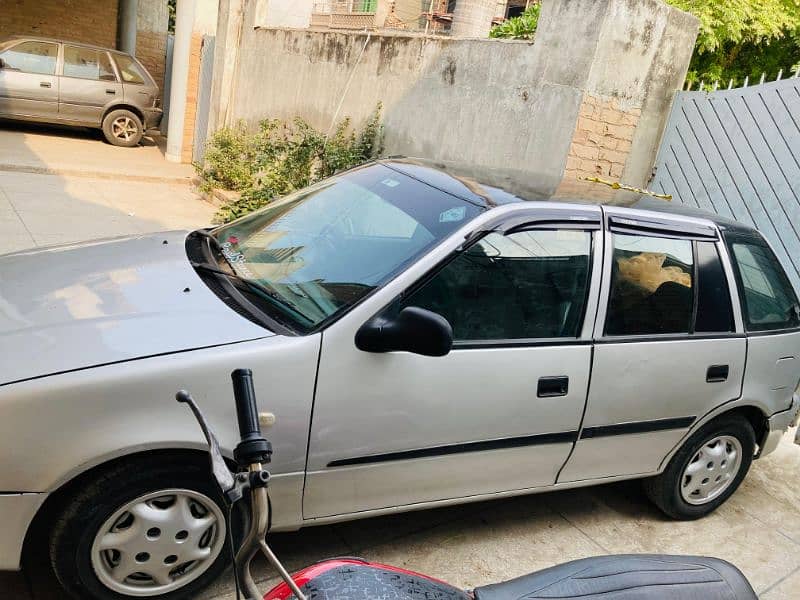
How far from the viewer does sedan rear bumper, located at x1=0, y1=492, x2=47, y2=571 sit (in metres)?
2.33

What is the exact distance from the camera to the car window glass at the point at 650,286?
11.2ft

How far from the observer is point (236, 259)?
11.2 ft

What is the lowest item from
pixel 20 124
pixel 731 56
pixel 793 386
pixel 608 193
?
pixel 20 124

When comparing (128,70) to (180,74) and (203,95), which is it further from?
(203,95)

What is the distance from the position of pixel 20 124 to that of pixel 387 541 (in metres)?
13.1

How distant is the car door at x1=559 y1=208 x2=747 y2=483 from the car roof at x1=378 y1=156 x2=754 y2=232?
0.16m

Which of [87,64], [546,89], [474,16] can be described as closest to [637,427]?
[546,89]

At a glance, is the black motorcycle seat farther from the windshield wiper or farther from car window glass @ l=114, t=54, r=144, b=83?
car window glass @ l=114, t=54, r=144, b=83

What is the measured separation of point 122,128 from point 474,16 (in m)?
7.08

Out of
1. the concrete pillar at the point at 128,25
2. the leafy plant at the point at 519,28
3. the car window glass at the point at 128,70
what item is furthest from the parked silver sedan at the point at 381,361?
the concrete pillar at the point at 128,25

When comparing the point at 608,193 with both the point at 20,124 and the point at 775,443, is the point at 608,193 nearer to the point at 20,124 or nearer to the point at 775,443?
the point at 775,443

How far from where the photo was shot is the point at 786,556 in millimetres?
3938

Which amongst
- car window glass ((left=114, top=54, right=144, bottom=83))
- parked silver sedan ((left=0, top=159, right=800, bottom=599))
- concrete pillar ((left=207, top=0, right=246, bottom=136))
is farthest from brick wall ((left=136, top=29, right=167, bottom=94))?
parked silver sedan ((left=0, top=159, right=800, bottom=599))

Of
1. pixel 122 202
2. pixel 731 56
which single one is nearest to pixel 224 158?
pixel 122 202
